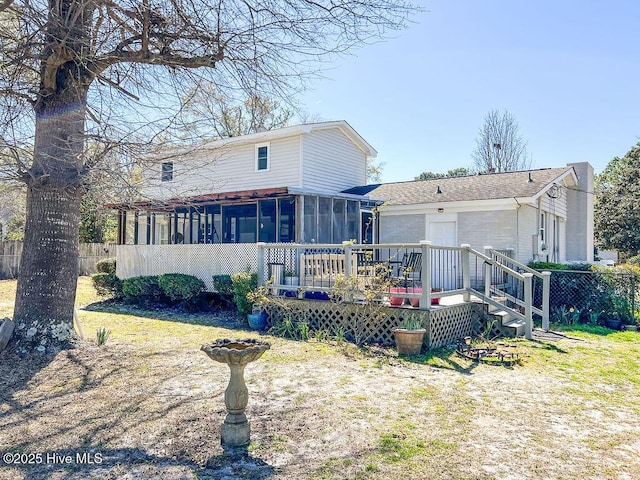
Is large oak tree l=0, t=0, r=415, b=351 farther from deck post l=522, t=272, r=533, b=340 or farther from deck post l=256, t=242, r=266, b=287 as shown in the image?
deck post l=522, t=272, r=533, b=340

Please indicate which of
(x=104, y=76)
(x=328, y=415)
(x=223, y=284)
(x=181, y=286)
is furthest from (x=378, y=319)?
(x=181, y=286)

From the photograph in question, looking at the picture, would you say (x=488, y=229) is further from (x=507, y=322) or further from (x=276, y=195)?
(x=276, y=195)

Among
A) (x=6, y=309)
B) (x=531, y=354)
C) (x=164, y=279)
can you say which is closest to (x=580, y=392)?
(x=531, y=354)

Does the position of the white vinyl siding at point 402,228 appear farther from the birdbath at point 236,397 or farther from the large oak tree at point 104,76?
the birdbath at point 236,397

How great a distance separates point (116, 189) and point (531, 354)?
287 inches

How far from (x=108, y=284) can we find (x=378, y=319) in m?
10.2

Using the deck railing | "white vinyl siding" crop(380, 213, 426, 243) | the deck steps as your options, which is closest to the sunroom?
"white vinyl siding" crop(380, 213, 426, 243)

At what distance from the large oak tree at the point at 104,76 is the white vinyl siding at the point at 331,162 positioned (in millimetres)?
8382

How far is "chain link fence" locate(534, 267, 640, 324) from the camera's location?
11000 millimetres

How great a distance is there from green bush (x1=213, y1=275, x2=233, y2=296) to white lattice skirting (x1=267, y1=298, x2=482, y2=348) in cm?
234

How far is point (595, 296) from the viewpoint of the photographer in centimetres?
1132

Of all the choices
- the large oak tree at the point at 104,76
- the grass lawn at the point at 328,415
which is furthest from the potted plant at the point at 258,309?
the large oak tree at the point at 104,76

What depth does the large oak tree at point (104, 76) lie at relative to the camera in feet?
20.4

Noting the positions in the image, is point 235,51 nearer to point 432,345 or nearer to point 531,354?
point 432,345
